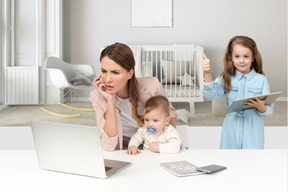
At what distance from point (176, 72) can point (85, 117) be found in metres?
1.49

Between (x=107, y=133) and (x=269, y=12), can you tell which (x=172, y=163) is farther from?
(x=269, y=12)

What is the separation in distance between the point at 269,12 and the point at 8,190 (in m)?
5.58

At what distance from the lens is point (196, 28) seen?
5.99m

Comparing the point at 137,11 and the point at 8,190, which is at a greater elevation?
the point at 137,11

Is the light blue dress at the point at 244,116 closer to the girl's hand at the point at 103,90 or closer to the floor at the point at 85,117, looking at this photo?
the girl's hand at the point at 103,90

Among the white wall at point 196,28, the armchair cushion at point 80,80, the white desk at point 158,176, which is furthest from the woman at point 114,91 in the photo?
the white wall at point 196,28

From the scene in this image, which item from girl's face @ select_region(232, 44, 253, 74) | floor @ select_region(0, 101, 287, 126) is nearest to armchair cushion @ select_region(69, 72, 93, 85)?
floor @ select_region(0, 101, 287, 126)

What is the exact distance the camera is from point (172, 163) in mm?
1260

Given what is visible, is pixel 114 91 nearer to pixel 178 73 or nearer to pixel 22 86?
pixel 178 73

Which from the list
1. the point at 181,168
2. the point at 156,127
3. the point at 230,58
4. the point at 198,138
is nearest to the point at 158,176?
the point at 181,168

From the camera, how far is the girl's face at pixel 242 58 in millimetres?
2064

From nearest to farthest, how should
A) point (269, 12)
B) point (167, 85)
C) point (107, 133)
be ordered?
point (107, 133)
point (167, 85)
point (269, 12)

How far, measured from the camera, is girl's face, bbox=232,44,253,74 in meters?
2.06

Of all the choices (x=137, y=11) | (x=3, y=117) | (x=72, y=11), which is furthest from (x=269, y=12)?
(x=3, y=117)
